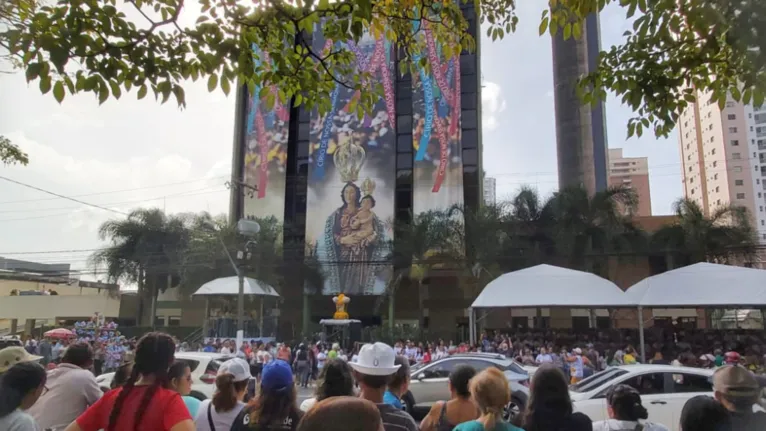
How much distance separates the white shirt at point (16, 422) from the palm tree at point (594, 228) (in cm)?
2966

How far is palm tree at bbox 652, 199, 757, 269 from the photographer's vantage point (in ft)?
95.1

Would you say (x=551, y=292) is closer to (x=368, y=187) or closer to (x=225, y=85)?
(x=225, y=85)

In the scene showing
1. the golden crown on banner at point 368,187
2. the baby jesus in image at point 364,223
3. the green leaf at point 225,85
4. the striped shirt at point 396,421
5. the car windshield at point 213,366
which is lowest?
the car windshield at point 213,366

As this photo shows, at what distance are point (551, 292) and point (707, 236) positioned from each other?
1548cm

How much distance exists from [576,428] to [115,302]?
5088 cm

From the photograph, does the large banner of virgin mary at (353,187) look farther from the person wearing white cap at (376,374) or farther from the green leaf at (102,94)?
the person wearing white cap at (376,374)

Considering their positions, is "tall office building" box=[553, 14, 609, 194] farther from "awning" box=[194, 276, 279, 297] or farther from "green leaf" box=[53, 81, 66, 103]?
"green leaf" box=[53, 81, 66, 103]

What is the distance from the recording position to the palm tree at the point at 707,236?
95.1ft

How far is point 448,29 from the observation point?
19.8ft

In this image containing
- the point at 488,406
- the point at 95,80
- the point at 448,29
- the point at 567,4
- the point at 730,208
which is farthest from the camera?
the point at 730,208

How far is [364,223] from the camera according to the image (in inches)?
1607

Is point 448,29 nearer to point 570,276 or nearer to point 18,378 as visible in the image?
point 18,378

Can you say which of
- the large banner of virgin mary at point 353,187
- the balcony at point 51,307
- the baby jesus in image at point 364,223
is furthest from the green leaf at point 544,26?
the balcony at point 51,307

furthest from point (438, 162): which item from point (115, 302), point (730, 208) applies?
point (115, 302)
